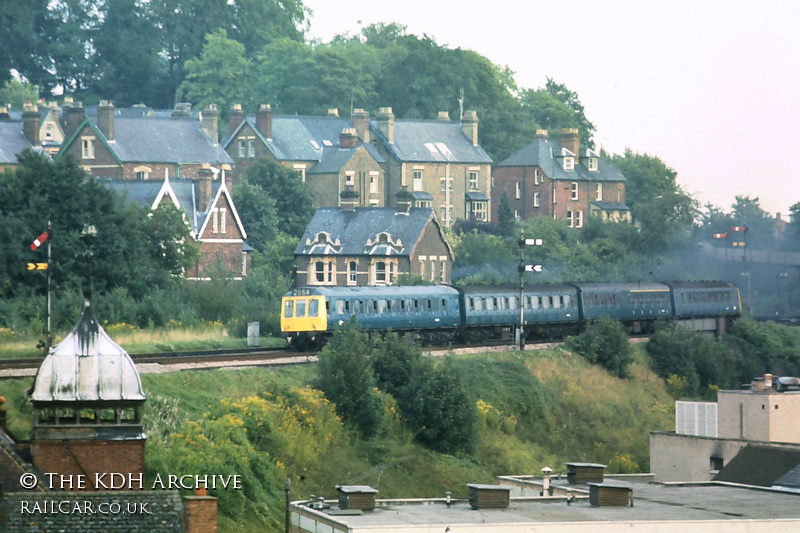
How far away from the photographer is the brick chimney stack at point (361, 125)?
365ft

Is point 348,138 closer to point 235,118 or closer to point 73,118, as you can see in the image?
point 235,118

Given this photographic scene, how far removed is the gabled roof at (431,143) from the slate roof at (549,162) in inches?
155

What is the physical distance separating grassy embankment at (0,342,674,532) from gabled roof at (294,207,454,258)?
21002 millimetres

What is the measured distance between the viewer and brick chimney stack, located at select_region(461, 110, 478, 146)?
11469 cm

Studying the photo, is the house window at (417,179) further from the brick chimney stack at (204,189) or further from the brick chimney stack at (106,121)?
the brick chimney stack at (204,189)

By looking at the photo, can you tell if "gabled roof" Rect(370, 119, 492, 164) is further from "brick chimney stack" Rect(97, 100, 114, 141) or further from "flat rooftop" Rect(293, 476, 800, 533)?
"flat rooftop" Rect(293, 476, 800, 533)

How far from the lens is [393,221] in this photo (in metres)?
90.9

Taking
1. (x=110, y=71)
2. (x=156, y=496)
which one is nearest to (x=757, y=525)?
(x=156, y=496)

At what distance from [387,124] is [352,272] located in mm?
22510

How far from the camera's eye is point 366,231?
299ft

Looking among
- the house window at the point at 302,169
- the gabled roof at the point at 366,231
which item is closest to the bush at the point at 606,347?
the gabled roof at the point at 366,231

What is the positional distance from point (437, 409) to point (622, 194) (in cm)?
6922

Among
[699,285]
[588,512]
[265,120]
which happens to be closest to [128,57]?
[265,120]

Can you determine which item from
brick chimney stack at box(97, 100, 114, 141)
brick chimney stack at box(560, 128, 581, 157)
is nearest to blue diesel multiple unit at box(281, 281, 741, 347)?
brick chimney stack at box(560, 128, 581, 157)
